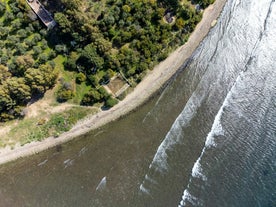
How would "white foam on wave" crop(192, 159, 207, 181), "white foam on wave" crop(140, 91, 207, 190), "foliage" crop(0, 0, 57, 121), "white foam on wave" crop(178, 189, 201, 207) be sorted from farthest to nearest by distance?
"foliage" crop(0, 0, 57, 121), "white foam on wave" crop(140, 91, 207, 190), "white foam on wave" crop(192, 159, 207, 181), "white foam on wave" crop(178, 189, 201, 207)

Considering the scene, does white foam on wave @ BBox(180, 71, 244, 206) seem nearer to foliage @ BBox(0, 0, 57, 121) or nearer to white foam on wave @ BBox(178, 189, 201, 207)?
white foam on wave @ BBox(178, 189, 201, 207)

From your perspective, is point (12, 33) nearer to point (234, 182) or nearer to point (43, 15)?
point (43, 15)

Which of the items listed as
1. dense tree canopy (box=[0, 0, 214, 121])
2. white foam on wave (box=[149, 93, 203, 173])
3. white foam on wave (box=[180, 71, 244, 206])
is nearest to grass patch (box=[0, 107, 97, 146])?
dense tree canopy (box=[0, 0, 214, 121])

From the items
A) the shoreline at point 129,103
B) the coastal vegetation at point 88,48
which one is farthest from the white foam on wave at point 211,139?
the coastal vegetation at point 88,48

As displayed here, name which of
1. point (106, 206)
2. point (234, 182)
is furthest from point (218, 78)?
point (106, 206)

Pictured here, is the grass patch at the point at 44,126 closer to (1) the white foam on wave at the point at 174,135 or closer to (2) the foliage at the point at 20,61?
(2) the foliage at the point at 20,61

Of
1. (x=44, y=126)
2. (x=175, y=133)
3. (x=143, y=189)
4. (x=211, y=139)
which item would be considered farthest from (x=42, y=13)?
(x=211, y=139)
